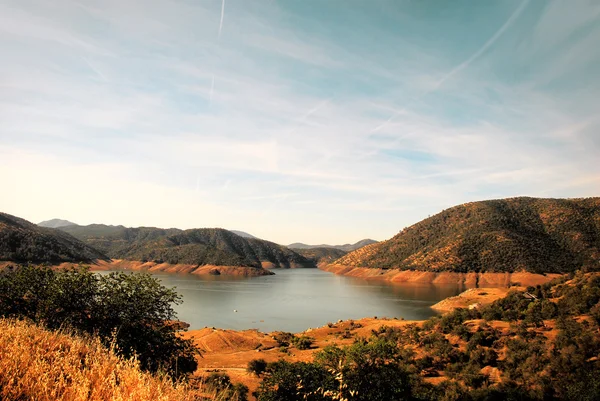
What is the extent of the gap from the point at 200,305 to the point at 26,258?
73914 millimetres

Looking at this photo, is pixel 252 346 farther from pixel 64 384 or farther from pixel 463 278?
pixel 463 278

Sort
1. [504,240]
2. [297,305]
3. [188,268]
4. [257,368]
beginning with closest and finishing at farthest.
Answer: [257,368] → [297,305] → [504,240] → [188,268]

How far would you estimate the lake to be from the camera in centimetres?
6744

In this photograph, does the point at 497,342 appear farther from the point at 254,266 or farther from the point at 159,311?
the point at 254,266

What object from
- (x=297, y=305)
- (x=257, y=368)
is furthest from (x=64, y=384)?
(x=297, y=305)

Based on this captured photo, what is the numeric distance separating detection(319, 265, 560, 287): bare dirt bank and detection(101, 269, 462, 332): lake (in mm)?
6565

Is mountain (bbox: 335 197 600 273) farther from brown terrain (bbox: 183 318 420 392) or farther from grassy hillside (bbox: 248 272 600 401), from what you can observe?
brown terrain (bbox: 183 318 420 392)

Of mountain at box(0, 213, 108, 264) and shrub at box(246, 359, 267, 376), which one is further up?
mountain at box(0, 213, 108, 264)

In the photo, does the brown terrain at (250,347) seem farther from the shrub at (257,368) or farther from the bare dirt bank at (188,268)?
the bare dirt bank at (188,268)

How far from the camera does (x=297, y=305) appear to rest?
89.1 metres

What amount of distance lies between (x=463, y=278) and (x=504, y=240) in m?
23.8

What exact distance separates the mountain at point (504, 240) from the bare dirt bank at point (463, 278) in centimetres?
285

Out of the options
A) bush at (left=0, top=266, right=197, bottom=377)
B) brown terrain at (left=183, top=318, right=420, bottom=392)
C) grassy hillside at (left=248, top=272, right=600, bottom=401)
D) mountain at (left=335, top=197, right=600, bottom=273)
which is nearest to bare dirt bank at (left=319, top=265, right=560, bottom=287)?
mountain at (left=335, top=197, right=600, bottom=273)

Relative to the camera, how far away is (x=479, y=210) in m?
159
